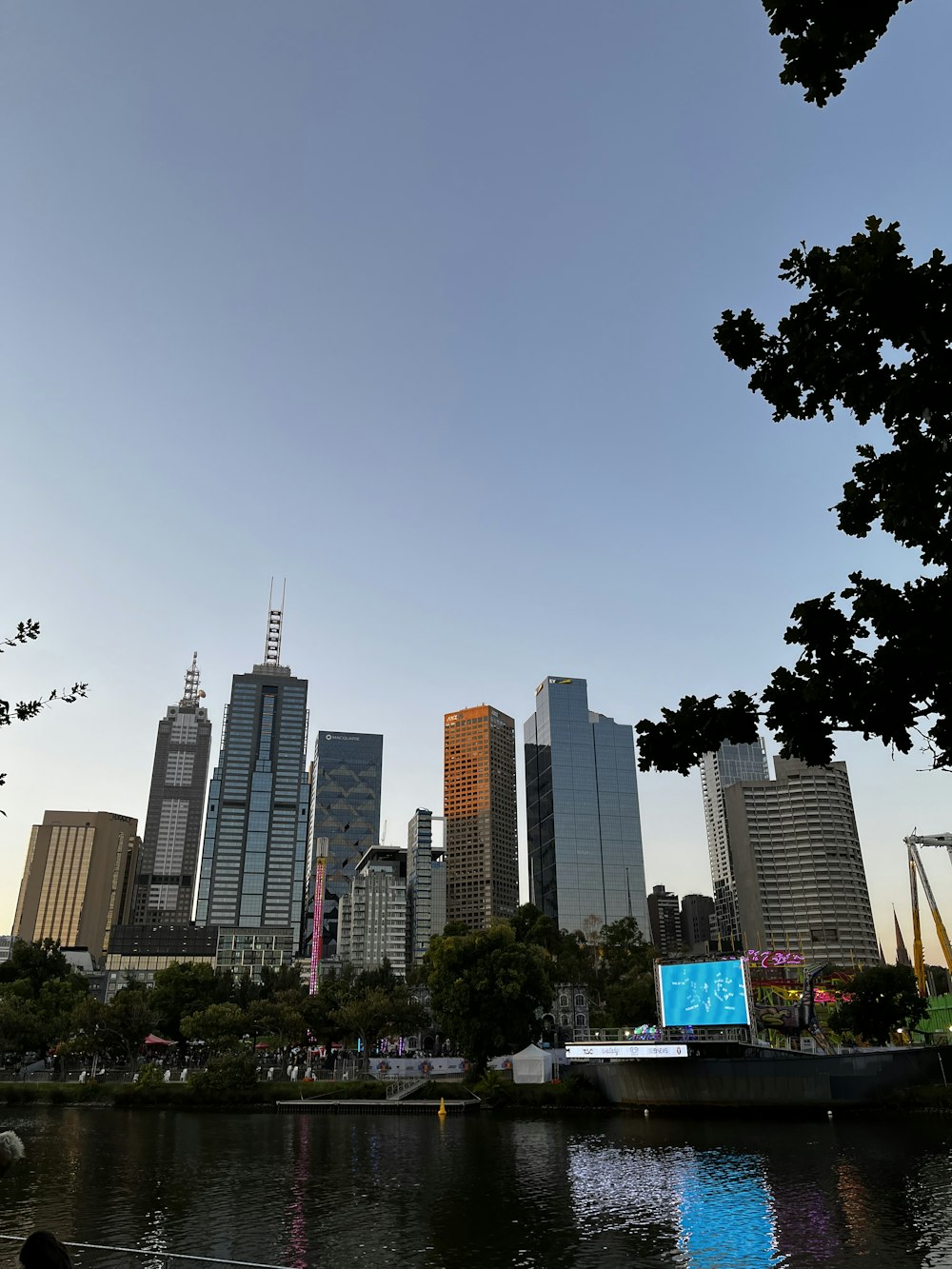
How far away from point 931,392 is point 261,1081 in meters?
94.2

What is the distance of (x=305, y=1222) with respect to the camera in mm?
32094

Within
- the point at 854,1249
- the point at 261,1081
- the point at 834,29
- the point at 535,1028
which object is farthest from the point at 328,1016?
the point at 834,29

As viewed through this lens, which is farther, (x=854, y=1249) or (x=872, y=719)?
(x=854, y=1249)

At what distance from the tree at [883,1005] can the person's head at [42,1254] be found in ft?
295

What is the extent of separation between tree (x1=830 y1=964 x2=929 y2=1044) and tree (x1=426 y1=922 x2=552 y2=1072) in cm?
3020

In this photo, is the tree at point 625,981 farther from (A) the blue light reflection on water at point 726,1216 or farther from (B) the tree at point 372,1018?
(A) the blue light reflection on water at point 726,1216

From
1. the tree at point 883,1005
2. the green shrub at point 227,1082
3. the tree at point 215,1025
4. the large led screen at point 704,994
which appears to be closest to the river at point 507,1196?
the large led screen at point 704,994

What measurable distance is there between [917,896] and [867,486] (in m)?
144

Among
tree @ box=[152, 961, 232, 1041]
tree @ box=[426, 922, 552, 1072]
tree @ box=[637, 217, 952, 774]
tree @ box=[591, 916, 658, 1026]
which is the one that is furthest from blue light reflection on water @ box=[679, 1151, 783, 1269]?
tree @ box=[152, 961, 232, 1041]

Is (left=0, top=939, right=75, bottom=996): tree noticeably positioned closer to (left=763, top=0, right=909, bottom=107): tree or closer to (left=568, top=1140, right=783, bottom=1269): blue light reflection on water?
(left=568, top=1140, right=783, bottom=1269): blue light reflection on water

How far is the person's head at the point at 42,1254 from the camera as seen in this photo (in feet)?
24.2

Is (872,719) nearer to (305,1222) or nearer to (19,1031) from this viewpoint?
(305,1222)

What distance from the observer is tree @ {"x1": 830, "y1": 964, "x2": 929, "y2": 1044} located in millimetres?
81375

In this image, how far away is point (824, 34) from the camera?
34.8 feet
